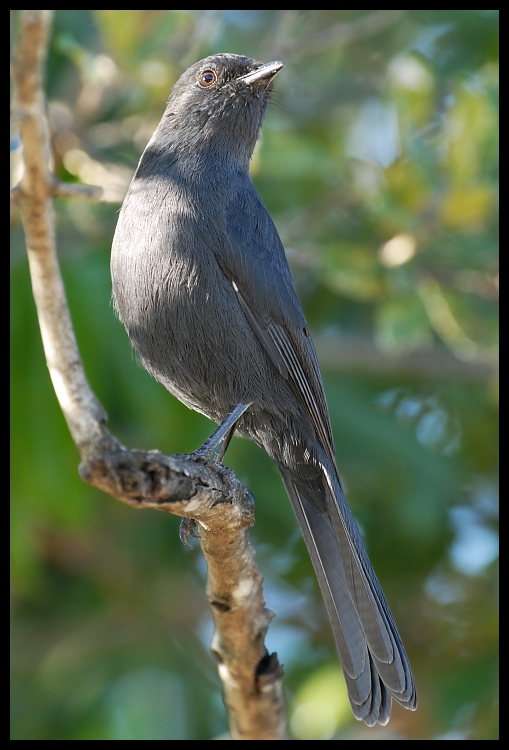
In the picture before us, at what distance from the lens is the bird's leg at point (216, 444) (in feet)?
13.4

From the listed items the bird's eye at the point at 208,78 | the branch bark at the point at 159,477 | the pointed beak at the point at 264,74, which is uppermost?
the bird's eye at the point at 208,78

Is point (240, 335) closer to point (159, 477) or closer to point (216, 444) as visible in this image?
point (216, 444)

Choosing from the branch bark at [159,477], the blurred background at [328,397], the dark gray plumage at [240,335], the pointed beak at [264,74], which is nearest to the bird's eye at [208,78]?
the pointed beak at [264,74]

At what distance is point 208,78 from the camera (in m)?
5.23

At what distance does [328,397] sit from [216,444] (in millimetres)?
2501

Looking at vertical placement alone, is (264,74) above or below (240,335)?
above

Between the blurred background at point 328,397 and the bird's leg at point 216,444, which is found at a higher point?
the blurred background at point 328,397

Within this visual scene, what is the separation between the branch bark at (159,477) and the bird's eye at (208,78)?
155 cm

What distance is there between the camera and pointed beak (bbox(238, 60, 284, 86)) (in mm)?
5039

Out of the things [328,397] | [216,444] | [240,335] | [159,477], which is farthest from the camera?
[328,397]

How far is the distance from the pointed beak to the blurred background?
97cm

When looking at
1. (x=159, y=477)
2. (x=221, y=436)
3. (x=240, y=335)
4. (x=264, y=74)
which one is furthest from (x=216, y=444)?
(x=264, y=74)

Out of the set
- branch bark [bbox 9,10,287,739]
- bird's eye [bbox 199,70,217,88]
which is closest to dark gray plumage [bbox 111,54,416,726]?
bird's eye [bbox 199,70,217,88]

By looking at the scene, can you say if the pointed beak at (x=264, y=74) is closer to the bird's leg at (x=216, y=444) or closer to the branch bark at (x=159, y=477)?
the branch bark at (x=159, y=477)
